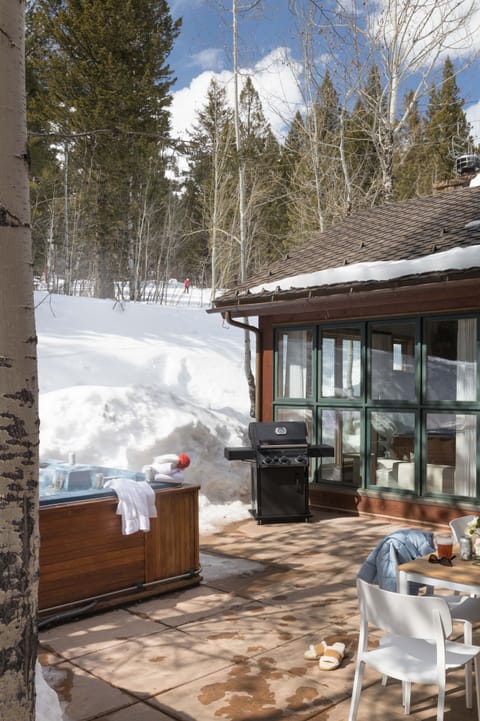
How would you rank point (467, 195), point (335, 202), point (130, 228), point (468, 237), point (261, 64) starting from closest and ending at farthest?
1. point (468, 237)
2. point (467, 195)
3. point (261, 64)
4. point (335, 202)
5. point (130, 228)

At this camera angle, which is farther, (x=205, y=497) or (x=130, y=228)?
(x=130, y=228)

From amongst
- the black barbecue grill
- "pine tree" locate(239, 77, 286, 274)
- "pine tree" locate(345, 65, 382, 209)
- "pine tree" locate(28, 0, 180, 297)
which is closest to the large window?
the black barbecue grill

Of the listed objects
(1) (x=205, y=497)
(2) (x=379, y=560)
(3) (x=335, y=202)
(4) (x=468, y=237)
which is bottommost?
(1) (x=205, y=497)

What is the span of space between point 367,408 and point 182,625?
13.0 feet

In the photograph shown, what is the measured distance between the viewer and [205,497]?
799 cm

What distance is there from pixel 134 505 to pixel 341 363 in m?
3.91

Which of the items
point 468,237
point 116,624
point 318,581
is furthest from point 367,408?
point 116,624

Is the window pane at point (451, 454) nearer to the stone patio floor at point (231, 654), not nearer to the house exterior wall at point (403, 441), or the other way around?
the house exterior wall at point (403, 441)

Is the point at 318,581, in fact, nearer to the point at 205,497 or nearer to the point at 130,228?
the point at 205,497

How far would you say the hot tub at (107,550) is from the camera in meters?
4.42

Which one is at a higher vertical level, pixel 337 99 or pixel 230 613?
pixel 337 99

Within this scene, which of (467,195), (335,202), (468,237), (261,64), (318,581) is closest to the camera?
(318,581)

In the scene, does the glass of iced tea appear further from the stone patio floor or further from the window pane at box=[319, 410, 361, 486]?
the window pane at box=[319, 410, 361, 486]

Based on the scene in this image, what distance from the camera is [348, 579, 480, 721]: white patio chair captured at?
2.61m
